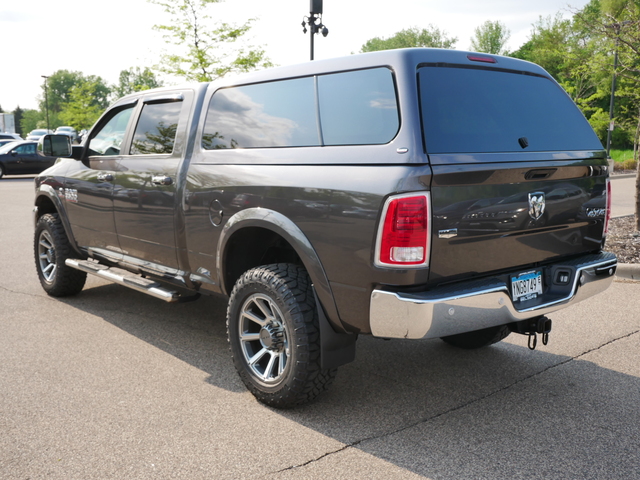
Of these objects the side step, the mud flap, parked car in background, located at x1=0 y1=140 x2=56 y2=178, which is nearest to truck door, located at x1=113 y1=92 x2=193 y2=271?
the side step

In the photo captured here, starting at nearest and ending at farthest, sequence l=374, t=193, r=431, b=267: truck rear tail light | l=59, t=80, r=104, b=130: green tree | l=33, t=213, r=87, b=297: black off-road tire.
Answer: l=374, t=193, r=431, b=267: truck rear tail light
l=33, t=213, r=87, b=297: black off-road tire
l=59, t=80, r=104, b=130: green tree

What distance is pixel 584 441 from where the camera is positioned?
323 centimetres

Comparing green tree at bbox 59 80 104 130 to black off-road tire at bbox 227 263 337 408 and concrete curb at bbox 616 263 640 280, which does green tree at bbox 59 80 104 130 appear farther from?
black off-road tire at bbox 227 263 337 408

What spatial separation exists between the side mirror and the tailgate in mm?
3968

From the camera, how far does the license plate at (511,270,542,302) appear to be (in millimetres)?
3432

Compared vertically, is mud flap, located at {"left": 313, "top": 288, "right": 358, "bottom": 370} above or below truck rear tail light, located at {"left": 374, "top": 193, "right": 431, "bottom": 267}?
below

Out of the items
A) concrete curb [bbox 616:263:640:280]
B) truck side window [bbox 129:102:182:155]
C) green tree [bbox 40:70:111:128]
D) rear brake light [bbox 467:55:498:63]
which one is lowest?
concrete curb [bbox 616:263:640:280]

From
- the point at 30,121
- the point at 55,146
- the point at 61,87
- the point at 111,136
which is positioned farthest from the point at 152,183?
the point at 61,87

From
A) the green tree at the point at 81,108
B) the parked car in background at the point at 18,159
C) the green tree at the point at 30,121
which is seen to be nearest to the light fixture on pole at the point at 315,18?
the parked car in background at the point at 18,159

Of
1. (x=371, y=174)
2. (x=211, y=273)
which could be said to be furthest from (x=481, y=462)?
(x=211, y=273)

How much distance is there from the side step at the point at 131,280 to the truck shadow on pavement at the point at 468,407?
47 cm

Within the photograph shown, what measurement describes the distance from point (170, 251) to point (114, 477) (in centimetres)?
198

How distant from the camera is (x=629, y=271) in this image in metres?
7.09

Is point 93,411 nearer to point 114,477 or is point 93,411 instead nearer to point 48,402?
point 48,402
